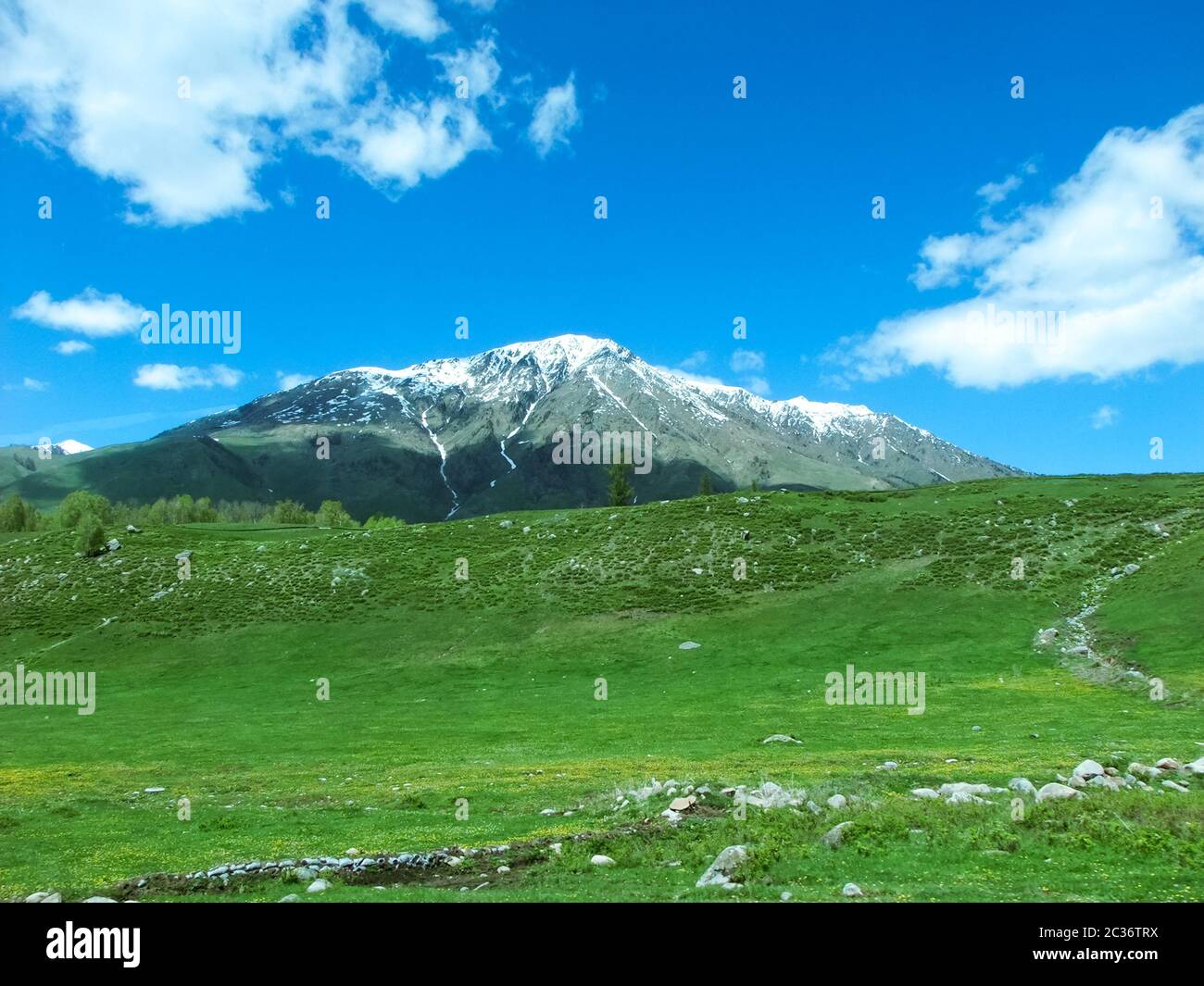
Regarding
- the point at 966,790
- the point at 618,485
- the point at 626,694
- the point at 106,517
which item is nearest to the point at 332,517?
the point at 106,517

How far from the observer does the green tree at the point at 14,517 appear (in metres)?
142

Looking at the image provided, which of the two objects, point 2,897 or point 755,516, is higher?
point 755,516

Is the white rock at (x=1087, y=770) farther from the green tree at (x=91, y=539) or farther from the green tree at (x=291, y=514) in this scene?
the green tree at (x=291, y=514)

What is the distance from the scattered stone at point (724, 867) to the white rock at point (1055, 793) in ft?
27.2

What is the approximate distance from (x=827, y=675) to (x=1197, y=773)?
2479 cm

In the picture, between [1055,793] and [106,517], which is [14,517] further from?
[1055,793]

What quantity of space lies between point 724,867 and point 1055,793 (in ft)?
31.2

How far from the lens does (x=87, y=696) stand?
52.3m

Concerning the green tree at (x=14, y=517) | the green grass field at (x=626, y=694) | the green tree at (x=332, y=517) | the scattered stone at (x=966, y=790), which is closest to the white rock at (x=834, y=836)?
the green grass field at (x=626, y=694)

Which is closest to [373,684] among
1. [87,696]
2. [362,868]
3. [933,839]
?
[87,696]
